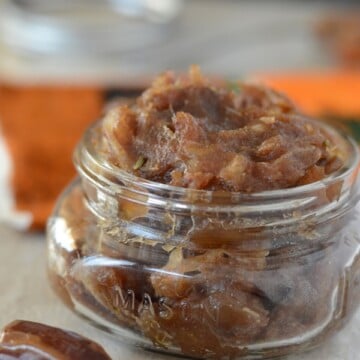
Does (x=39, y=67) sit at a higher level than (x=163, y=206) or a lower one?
lower

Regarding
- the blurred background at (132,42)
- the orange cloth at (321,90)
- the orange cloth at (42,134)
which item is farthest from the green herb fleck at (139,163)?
the blurred background at (132,42)

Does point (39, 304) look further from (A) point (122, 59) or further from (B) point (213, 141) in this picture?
(A) point (122, 59)

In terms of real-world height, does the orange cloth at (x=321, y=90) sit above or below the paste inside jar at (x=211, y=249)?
below

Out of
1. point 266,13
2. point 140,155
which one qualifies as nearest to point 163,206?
point 140,155

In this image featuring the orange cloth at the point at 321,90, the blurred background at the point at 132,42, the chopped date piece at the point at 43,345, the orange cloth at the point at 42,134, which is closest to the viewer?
the chopped date piece at the point at 43,345

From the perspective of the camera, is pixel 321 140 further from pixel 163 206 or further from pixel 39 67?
pixel 39 67

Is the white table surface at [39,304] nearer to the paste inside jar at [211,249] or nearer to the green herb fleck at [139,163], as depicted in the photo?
the paste inside jar at [211,249]

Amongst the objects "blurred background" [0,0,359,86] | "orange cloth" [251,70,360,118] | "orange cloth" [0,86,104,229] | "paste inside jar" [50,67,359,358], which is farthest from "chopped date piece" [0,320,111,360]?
"blurred background" [0,0,359,86]
